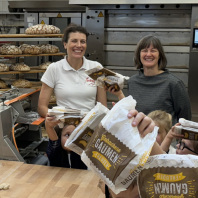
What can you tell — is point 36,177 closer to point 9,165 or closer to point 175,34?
point 9,165

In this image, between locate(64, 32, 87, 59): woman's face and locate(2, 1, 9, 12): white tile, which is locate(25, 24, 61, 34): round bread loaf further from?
locate(2, 1, 9, 12): white tile

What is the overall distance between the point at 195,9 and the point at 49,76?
8.51 feet

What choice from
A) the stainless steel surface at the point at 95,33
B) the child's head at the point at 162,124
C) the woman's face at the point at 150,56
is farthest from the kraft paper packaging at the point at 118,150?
the stainless steel surface at the point at 95,33

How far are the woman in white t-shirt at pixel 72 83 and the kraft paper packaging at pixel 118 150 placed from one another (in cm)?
158

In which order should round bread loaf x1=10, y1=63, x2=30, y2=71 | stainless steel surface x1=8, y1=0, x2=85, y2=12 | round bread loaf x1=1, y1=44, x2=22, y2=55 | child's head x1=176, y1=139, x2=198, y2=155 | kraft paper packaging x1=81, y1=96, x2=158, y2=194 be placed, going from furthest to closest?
stainless steel surface x1=8, y1=0, x2=85, y2=12 < round bread loaf x1=10, y1=63, x2=30, y2=71 < round bread loaf x1=1, y1=44, x2=22, y2=55 < child's head x1=176, y1=139, x2=198, y2=155 < kraft paper packaging x1=81, y1=96, x2=158, y2=194

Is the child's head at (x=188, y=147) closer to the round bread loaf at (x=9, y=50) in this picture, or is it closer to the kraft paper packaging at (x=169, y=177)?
the kraft paper packaging at (x=169, y=177)

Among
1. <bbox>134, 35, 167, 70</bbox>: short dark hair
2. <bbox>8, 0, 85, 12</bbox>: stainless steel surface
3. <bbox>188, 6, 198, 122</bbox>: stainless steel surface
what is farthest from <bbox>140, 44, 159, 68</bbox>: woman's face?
<bbox>8, 0, 85, 12</bbox>: stainless steel surface

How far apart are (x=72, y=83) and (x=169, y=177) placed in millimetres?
1759

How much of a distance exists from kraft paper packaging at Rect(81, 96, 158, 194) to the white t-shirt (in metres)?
1.57

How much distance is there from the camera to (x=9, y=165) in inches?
86.9

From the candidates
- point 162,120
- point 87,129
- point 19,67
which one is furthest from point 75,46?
point 87,129

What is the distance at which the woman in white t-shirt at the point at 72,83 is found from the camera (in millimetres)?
2592

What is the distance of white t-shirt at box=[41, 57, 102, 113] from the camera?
8.49 feet

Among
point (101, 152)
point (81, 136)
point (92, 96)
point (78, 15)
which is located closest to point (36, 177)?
point (92, 96)
